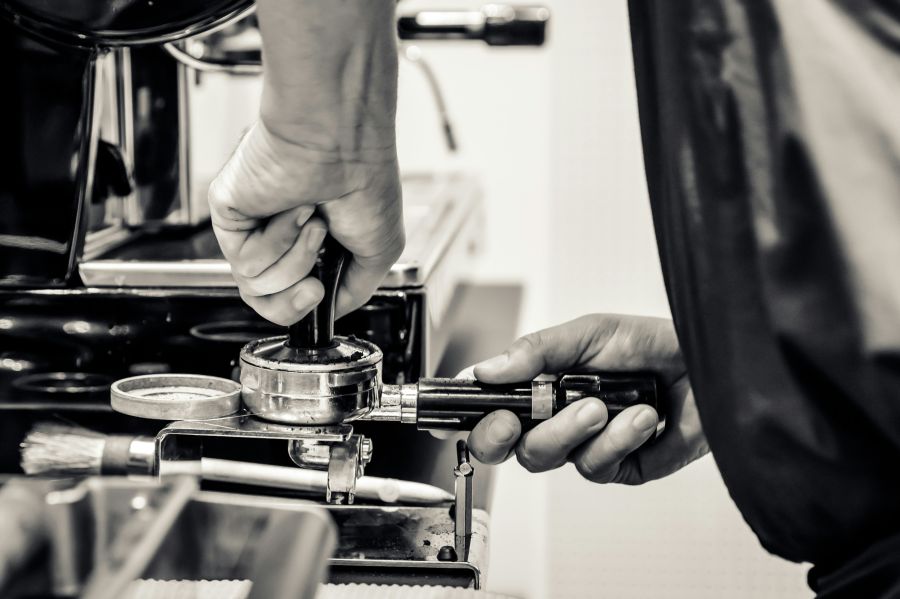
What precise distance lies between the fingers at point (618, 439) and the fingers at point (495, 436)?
0.05 metres

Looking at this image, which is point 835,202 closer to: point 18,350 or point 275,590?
point 275,590

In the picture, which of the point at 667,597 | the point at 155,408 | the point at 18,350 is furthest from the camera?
the point at 667,597

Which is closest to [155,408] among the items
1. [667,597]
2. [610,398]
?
[610,398]

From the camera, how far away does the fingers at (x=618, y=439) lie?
1.97ft

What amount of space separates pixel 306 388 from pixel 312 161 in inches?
4.6

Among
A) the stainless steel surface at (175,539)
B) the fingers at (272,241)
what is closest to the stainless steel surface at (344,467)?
the fingers at (272,241)

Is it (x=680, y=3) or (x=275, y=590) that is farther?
(x=680, y=3)

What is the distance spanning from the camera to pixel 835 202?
44 centimetres

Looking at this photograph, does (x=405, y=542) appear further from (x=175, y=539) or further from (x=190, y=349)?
(x=175, y=539)

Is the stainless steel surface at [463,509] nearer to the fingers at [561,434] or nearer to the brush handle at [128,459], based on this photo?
the fingers at [561,434]

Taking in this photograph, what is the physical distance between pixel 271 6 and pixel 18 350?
1.19 feet

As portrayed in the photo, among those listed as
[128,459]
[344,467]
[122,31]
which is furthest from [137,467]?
[122,31]

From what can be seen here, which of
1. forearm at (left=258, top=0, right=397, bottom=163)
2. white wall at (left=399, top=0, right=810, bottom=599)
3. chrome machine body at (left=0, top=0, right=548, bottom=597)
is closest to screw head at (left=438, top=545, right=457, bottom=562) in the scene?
chrome machine body at (left=0, top=0, right=548, bottom=597)

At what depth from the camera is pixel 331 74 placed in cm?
49
